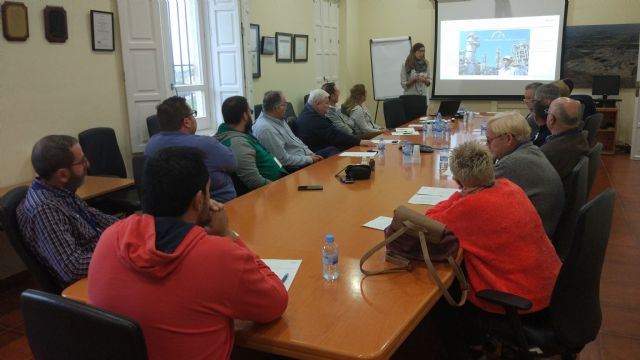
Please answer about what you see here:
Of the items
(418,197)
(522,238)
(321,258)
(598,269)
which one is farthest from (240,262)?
(418,197)

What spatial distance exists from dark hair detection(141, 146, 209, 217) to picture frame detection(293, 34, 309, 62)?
6703mm

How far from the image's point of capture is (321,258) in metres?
1.89

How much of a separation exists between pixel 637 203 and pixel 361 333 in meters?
4.85

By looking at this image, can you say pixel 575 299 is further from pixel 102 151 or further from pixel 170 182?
pixel 102 151

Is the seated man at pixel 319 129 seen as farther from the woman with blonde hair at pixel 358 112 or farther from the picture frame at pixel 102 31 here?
the picture frame at pixel 102 31

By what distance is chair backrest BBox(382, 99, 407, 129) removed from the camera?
6.84 meters

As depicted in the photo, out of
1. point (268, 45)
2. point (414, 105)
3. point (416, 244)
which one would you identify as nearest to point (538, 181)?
point (416, 244)

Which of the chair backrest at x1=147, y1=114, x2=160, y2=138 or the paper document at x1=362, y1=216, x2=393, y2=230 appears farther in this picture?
the chair backrest at x1=147, y1=114, x2=160, y2=138

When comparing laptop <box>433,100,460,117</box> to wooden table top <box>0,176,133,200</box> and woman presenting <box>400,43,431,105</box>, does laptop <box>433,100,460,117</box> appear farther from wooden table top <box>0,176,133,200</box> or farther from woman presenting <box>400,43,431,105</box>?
wooden table top <box>0,176,133,200</box>

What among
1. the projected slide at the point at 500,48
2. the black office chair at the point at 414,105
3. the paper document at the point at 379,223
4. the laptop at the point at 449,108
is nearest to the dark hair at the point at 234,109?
the paper document at the point at 379,223

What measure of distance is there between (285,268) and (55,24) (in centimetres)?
320

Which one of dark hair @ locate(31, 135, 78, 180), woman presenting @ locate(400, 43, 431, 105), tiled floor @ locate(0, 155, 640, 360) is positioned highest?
woman presenting @ locate(400, 43, 431, 105)

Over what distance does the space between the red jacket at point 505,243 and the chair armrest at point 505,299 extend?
11 cm

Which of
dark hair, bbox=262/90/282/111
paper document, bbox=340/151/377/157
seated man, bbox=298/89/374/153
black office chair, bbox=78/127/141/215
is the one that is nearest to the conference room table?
paper document, bbox=340/151/377/157
